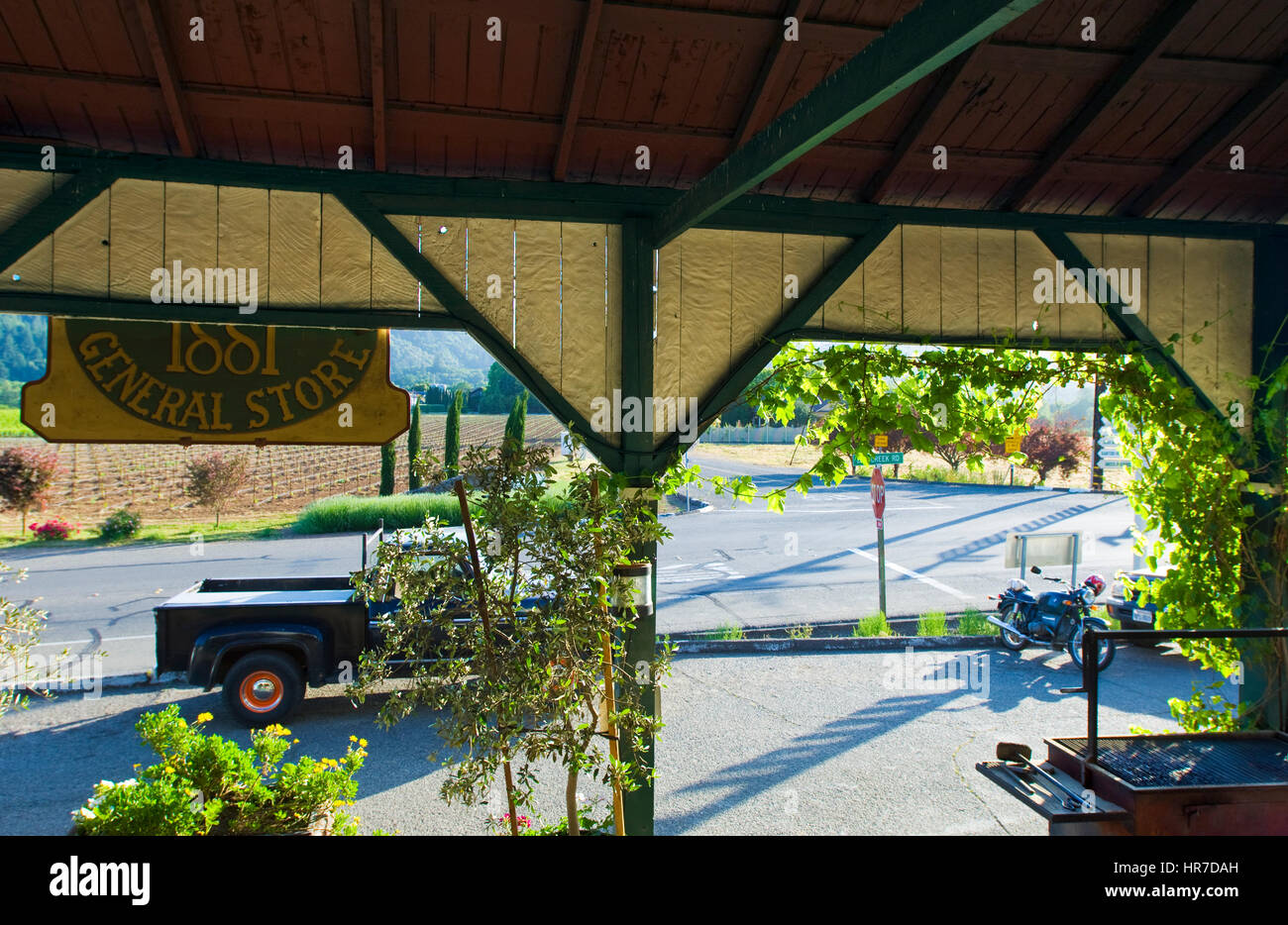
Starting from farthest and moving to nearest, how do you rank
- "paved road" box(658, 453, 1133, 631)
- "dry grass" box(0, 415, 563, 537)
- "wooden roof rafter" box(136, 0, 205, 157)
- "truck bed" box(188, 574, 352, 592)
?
"dry grass" box(0, 415, 563, 537), "paved road" box(658, 453, 1133, 631), "truck bed" box(188, 574, 352, 592), "wooden roof rafter" box(136, 0, 205, 157)

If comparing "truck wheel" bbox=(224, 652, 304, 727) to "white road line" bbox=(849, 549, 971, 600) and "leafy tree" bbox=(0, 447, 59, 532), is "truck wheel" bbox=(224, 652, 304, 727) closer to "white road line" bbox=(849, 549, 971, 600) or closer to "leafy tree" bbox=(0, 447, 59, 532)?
"white road line" bbox=(849, 549, 971, 600)

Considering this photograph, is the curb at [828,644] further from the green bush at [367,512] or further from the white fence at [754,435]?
the white fence at [754,435]

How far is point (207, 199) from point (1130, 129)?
15.1ft

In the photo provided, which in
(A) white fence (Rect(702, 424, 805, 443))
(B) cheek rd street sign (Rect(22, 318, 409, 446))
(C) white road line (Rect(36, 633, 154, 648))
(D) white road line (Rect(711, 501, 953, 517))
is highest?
(A) white fence (Rect(702, 424, 805, 443))

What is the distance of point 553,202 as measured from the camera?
3988mm

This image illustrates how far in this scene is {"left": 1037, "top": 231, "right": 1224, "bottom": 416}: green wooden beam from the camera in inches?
181

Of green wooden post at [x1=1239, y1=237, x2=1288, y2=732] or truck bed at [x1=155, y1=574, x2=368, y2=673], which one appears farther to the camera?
truck bed at [x1=155, y1=574, x2=368, y2=673]

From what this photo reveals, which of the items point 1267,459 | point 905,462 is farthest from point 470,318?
point 905,462

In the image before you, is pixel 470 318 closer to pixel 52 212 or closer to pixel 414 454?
pixel 414 454

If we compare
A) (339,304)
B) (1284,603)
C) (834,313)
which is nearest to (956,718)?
(1284,603)

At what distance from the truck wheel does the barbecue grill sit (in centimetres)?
587

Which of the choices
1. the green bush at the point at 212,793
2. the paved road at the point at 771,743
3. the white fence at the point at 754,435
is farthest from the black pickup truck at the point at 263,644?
the white fence at the point at 754,435

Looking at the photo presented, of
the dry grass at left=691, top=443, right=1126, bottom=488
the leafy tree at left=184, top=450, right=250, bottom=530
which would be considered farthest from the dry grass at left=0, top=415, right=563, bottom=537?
the dry grass at left=691, top=443, right=1126, bottom=488

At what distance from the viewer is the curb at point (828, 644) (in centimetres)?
967
